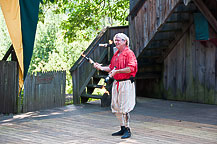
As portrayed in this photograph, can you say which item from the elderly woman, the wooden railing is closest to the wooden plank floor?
the elderly woman

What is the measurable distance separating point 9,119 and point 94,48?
153 inches

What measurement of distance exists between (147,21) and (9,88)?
4187 millimetres

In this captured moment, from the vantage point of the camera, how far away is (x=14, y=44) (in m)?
9.52

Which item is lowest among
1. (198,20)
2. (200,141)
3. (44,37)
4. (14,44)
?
(200,141)

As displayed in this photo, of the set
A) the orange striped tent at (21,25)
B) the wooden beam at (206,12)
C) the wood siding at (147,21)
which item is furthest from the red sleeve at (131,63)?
the wooden beam at (206,12)

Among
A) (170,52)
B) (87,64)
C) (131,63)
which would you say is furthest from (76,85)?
(131,63)

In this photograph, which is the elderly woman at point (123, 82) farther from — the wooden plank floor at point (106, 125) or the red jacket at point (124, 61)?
the wooden plank floor at point (106, 125)

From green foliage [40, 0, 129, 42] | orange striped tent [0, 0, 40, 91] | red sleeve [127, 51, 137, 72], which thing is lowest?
red sleeve [127, 51, 137, 72]

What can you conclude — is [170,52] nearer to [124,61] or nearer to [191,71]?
[191,71]

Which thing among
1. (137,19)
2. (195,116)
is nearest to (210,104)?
(195,116)

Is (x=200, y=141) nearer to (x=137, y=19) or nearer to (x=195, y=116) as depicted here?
(x=195, y=116)

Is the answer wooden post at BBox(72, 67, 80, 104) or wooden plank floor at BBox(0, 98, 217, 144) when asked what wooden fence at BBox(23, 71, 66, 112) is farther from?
wooden post at BBox(72, 67, 80, 104)

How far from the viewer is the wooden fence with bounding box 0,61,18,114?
9.83 meters

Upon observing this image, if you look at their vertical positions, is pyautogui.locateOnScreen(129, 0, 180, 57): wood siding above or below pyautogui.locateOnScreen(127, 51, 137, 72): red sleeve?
above
